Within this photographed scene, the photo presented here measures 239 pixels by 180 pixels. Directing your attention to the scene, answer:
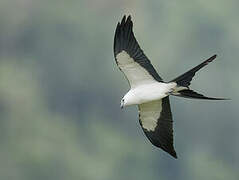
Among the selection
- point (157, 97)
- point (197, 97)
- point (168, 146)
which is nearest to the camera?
point (197, 97)

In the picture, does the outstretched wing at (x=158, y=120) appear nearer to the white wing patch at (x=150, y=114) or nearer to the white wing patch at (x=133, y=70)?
the white wing patch at (x=150, y=114)

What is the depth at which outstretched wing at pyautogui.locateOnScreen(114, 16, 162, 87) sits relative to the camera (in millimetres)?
8805

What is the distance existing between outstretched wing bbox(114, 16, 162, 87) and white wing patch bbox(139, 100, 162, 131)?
712mm

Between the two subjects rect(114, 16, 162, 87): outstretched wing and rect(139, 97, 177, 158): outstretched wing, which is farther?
rect(139, 97, 177, 158): outstretched wing

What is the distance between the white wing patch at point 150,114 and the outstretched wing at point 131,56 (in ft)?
2.34

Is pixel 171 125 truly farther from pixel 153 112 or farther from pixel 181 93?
pixel 181 93

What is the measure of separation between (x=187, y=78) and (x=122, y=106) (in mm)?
1296

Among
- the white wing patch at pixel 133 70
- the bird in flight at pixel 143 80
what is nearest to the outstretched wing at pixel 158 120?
the bird in flight at pixel 143 80

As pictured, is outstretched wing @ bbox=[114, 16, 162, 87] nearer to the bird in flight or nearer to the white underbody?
the bird in flight

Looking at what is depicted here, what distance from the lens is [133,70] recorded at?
354 inches

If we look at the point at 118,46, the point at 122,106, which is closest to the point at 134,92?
the point at 122,106

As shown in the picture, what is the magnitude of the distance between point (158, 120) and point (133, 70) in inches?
47.8

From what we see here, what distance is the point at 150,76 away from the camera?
352 inches

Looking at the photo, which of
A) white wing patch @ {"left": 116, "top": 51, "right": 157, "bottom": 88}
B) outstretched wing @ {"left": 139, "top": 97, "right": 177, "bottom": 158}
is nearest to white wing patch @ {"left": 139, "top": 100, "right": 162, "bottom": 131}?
outstretched wing @ {"left": 139, "top": 97, "right": 177, "bottom": 158}
